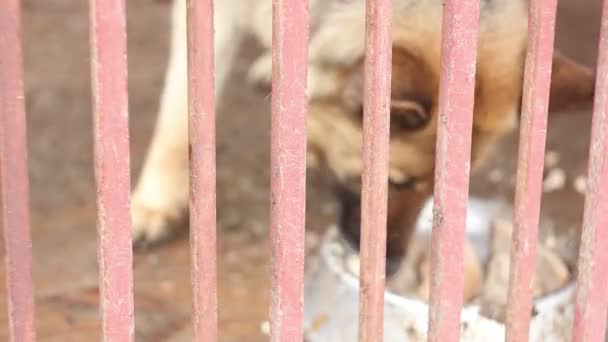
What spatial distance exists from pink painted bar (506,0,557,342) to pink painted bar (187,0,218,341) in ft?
1.03

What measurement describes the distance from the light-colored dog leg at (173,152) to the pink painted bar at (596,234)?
909 mm

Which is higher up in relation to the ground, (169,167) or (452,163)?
(452,163)

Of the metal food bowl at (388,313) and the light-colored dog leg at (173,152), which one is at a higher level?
the light-colored dog leg at (173,152)

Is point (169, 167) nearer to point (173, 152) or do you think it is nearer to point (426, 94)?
point (173, 152)

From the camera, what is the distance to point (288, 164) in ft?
2.89

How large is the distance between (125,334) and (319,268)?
0.69 metres

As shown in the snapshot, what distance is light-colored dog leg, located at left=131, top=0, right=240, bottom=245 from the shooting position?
175 cm

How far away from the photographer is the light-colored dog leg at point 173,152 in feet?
5.73

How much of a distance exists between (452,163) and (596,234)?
204 mm

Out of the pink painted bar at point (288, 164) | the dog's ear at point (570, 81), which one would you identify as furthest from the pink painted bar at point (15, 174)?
the dog's ear at point (570, 81)

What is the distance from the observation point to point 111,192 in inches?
32.9

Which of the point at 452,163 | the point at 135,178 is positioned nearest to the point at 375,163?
the point at 452,163

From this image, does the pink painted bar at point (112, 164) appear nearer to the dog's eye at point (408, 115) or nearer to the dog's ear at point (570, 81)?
the dog's eye at point (408, 115)

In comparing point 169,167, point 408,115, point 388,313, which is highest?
point 408,115
